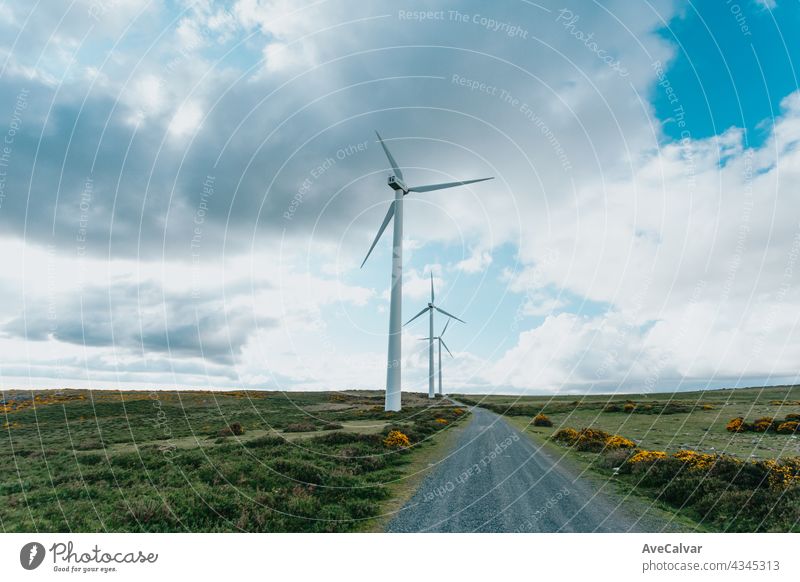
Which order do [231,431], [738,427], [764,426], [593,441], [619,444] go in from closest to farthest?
[619,444] < [593,441] < [764,426] < [738,427] < [231,431]

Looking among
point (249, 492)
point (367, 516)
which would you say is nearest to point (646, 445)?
point (367, 516)

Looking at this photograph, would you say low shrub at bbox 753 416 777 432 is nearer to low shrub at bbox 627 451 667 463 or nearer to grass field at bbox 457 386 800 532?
grass field at bbox 457 386 800 532

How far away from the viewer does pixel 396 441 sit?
30016 mm

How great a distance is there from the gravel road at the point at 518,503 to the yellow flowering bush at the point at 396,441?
17.2ft

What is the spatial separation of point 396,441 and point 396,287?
28.2 metres

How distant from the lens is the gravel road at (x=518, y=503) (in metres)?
14.5

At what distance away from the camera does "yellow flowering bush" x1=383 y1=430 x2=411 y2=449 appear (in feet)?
95.8

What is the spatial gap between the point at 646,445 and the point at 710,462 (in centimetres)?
997

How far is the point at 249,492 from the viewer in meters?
18.1

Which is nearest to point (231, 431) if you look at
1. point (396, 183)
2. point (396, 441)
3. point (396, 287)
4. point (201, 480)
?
point (396, 441)

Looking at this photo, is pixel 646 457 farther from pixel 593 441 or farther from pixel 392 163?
pixel 392 163

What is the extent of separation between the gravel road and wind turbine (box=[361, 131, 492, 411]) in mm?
29991

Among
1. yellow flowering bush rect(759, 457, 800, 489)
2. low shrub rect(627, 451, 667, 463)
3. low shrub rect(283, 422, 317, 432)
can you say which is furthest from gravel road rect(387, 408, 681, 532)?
low shrub rect(283, 422, 317, 432)
